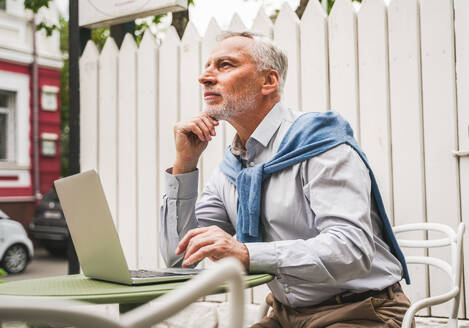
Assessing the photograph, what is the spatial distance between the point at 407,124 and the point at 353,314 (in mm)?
1525

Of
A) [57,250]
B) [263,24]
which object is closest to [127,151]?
[263,24]

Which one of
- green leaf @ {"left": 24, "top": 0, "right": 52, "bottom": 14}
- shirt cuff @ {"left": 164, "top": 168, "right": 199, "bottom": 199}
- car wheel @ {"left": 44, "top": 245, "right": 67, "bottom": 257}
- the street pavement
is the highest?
green leaf @ {"left": 24, "top": 0, "right": 52, "bottom": 14}

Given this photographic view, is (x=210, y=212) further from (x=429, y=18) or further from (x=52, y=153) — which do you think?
(x=52, y=153)

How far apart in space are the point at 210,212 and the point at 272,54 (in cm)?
67

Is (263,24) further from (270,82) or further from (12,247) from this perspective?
(12,247)

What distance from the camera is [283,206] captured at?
1.75 metres

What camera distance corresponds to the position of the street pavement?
8646mm

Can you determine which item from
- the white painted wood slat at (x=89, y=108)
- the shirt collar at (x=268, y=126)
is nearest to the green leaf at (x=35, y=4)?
the white painted wood slat at (x=89, y=108)

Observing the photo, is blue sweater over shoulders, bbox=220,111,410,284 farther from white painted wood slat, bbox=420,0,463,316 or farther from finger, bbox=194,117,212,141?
white painted wood slat, bbox=420,0,463,316

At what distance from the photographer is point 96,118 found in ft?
13.7

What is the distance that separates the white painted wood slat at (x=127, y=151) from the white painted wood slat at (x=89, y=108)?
261 mm

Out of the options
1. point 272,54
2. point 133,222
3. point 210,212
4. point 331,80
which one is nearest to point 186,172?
point 210,212

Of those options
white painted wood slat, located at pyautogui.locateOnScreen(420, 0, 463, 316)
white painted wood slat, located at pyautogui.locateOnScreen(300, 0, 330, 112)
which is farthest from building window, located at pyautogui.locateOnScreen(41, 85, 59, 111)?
white painted wood slat, located at pyautogui.locateOnScreen(420, 0, 463, 316)

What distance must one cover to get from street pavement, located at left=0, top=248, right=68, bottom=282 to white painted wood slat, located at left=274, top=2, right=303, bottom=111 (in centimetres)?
640
